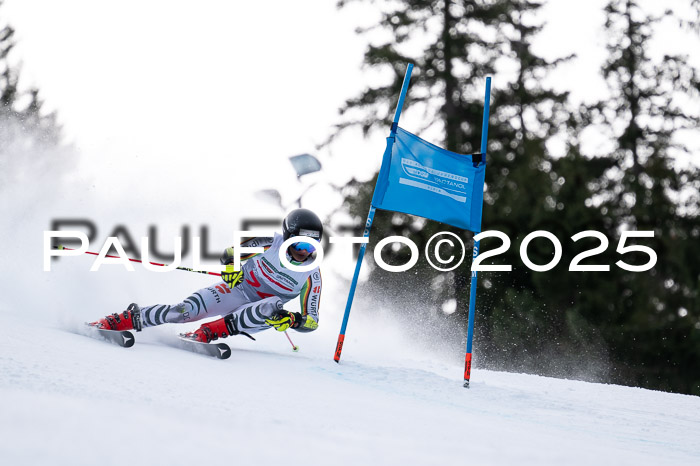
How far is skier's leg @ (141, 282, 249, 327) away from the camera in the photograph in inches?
236

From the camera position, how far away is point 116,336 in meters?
5.54

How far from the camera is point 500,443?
3746mm

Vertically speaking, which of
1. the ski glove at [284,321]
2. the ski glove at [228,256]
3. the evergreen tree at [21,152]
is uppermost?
the evergreen tree at [21,152]

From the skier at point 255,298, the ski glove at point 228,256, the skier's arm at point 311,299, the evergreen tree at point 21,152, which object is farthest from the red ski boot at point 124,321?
the evergreen tree at point 21,152

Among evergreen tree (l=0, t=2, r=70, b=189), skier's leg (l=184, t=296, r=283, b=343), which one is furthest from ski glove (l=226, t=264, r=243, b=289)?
evergreen tree (l=0, t=2, r=70, b=189)

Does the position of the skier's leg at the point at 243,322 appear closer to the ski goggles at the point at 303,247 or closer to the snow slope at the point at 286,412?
the snow slope at the point at 286,412

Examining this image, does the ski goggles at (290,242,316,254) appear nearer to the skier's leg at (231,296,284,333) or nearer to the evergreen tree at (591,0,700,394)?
the skier's leg at (231,296,284,333)

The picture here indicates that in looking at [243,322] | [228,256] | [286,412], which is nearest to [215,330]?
[243,322]

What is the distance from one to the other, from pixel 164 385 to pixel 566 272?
36.1 feet

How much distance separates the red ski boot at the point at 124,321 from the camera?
19.2 ft

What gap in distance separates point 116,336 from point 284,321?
135 centimetres

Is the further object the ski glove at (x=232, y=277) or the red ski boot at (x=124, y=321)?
the ski glove at (x=232, y=277)

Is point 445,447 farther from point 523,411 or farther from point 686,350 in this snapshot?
point 686,350

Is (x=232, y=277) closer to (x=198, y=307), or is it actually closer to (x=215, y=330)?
(x=198, y=307)
